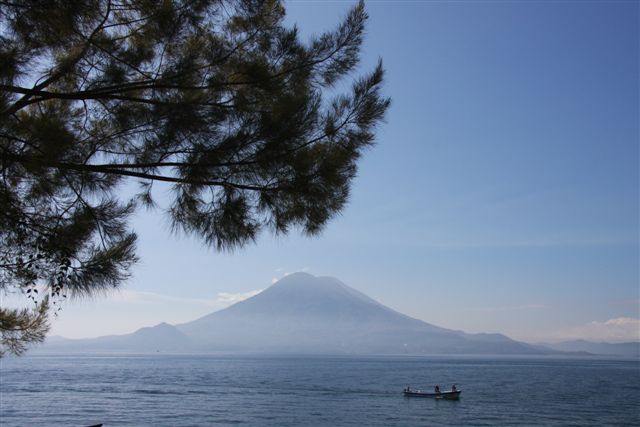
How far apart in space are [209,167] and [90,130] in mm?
1643

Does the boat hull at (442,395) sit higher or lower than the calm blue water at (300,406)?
higher

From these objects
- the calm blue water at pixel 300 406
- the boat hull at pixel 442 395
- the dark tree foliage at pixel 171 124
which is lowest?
the calm blue water at pixel 300 406

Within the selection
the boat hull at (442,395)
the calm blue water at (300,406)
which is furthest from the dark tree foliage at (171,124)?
the boat hull at (442,395)

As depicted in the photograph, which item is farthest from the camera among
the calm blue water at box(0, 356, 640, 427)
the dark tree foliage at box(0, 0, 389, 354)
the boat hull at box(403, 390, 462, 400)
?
the boat hull at box(403, 390, 462, 400)

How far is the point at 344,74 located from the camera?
7.67 meters

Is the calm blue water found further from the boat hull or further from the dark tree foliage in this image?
the dark tree foliage

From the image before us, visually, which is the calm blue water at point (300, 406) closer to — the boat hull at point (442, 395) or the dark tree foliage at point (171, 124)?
the boat hull at point (442, 395)

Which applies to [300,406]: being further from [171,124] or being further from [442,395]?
[171,124]

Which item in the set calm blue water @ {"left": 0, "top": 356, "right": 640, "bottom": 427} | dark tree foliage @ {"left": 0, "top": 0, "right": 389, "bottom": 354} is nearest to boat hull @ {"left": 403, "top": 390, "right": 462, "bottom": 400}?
calm blue water @ {"left": 0, "top": 356, "right": 640, "bottom": 427}

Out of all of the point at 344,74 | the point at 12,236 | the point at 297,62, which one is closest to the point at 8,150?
the point at 12,236

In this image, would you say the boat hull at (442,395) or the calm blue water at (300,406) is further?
the boat hull at (442,395)

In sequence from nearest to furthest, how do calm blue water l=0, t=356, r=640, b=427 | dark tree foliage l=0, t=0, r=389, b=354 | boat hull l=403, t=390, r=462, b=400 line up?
1. dark tree foliage l=0, t=0, r=389, b=354
2. calm blue water l=0, t=356, r=640, b=427
3. boat hull l=403, t=390, r=462, b=400

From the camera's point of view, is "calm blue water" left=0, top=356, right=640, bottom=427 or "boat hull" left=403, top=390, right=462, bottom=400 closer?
"calm blue water" left=0, top=356, right=640, bottom=427

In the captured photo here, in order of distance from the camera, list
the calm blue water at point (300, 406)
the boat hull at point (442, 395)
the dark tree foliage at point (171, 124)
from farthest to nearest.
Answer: the boat hull at point (442, 395) < the calm blue water at point (300, 406) < the dark tree foliage at point (171, 124)
